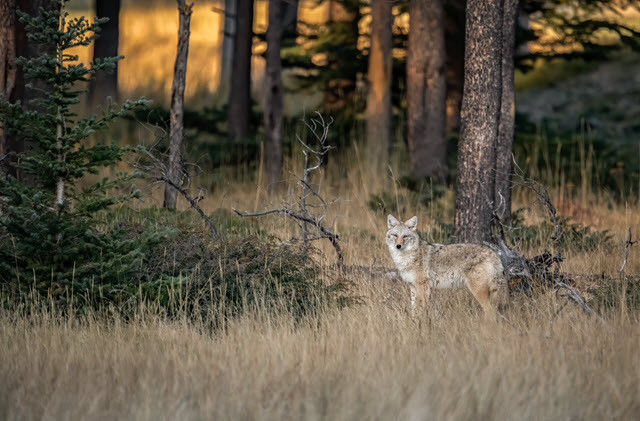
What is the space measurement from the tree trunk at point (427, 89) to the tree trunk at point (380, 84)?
0.87m

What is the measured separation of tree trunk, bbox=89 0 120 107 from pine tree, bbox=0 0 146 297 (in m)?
13.9

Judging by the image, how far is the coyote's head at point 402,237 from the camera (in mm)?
7947

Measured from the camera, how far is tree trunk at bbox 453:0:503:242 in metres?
8.95

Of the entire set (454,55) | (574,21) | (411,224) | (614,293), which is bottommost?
(614,293)

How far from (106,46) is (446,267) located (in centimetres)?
1522

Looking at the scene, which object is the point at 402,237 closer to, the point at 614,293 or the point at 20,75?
the point at 614,293

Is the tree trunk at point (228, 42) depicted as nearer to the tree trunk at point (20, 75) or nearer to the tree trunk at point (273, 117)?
the tree trunk at point (273, 117)

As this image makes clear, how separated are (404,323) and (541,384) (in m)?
1.71

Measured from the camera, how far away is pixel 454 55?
17625 millimetres

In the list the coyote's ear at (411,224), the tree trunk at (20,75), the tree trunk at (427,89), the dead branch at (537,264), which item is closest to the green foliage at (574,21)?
the tree trunk at (427,89)

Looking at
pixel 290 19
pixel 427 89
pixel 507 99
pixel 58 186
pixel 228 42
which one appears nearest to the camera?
pixel 58 186

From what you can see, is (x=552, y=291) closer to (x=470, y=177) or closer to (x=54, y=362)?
(x=470, y=177)

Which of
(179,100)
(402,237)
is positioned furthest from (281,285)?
(179,100)

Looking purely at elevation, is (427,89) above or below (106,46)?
below
